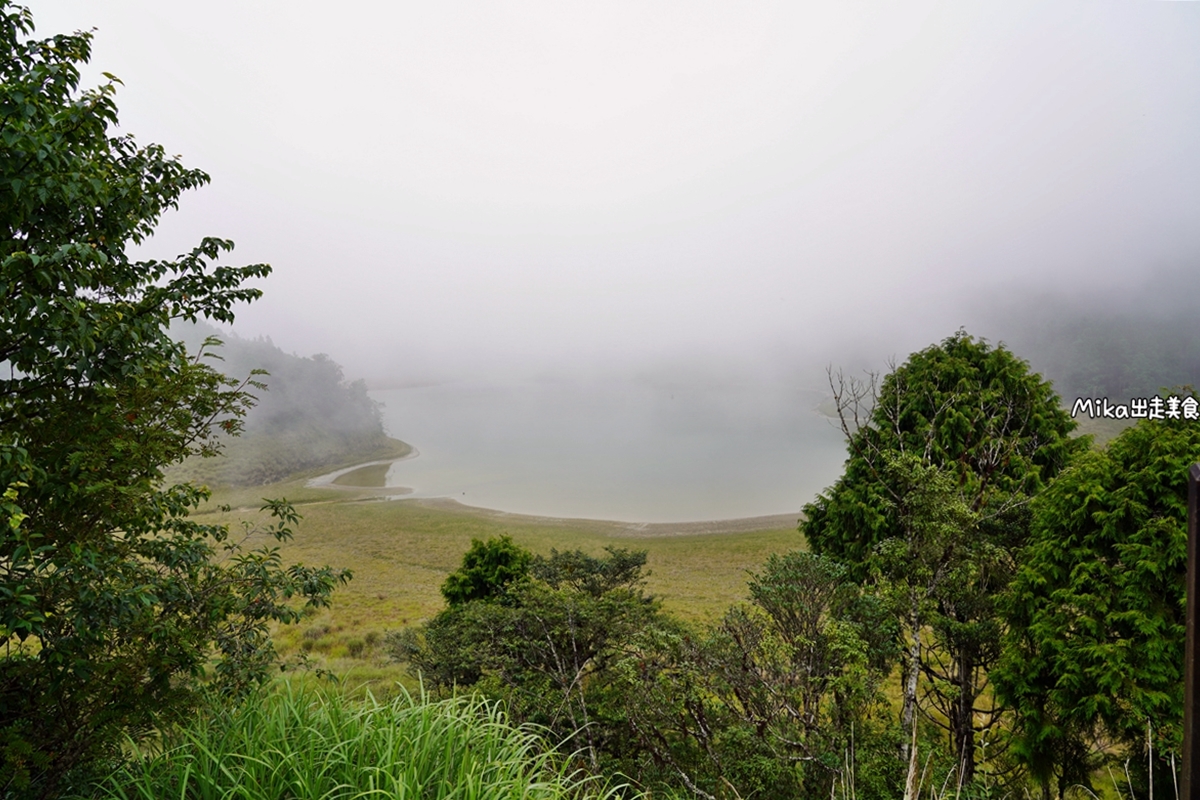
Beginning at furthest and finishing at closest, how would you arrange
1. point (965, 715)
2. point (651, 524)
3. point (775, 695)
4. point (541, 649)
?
1. point (651, 524)
2. point (541, 649)
3. point (965, 715)
4. point (775, 695)

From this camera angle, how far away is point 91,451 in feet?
10.8

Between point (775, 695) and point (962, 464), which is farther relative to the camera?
point (962, 464)

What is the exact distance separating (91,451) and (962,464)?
31.4 ft

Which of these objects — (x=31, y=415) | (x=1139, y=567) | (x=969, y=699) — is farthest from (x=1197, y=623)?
(x=969, y=699)

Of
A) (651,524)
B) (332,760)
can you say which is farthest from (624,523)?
(332,760)

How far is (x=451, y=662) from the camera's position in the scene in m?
8.21

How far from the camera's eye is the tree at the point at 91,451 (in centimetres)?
268

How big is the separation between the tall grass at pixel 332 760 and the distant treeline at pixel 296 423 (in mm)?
72656

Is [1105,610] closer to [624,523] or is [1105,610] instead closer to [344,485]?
[624,523]

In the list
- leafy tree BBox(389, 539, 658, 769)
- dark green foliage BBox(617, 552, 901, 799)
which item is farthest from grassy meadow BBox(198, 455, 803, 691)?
dark green foliage BBox(617, 552, 901, 799)

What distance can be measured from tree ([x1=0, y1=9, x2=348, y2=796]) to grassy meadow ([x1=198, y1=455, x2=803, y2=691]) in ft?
3.81

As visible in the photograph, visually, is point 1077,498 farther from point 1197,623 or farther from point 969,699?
point 1197,623

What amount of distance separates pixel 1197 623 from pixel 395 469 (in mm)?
88523

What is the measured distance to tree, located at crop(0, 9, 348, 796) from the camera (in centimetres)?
268
